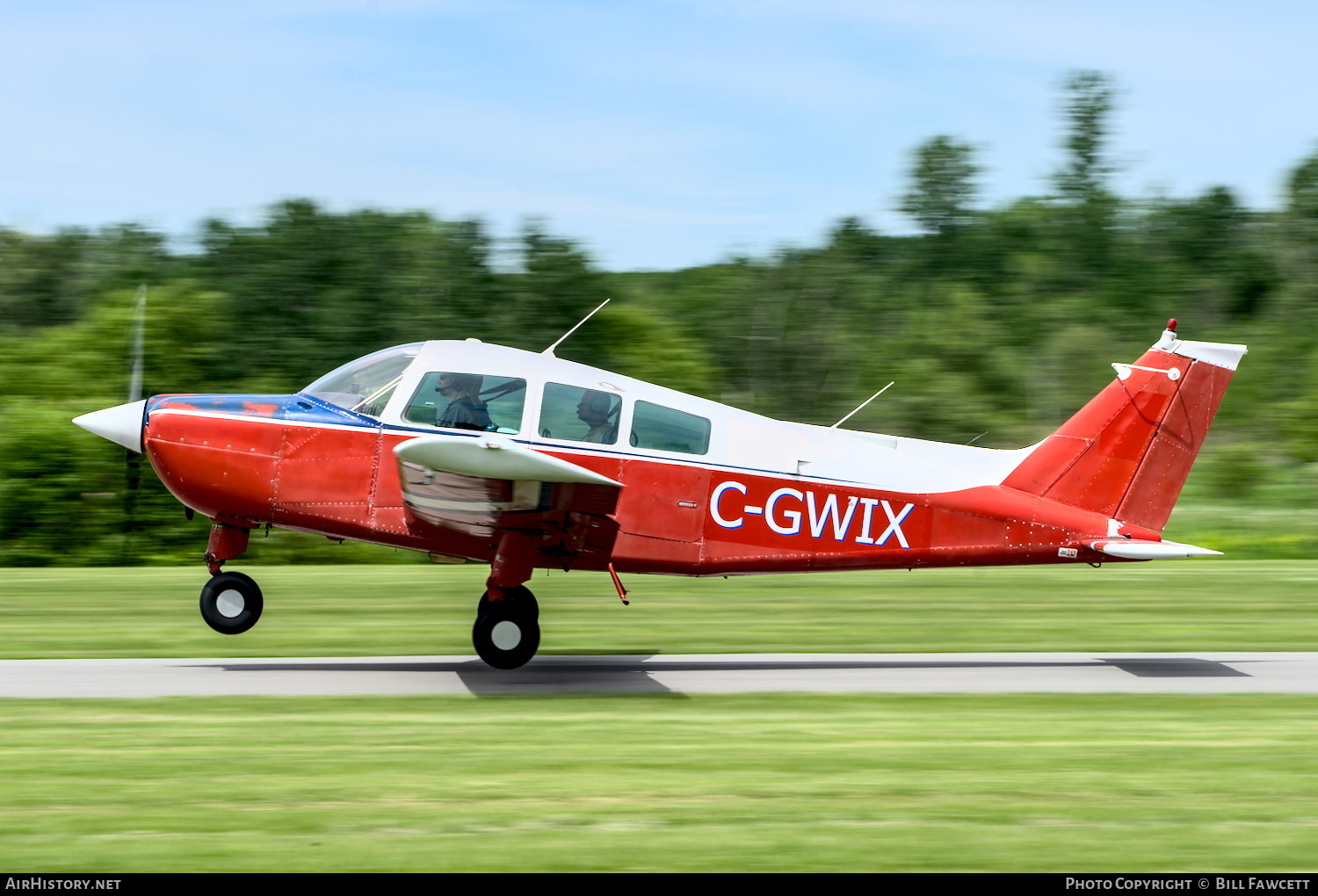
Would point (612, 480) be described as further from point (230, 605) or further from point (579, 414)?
point (230, 605)

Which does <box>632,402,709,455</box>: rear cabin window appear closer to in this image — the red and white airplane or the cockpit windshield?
the red and white airplane

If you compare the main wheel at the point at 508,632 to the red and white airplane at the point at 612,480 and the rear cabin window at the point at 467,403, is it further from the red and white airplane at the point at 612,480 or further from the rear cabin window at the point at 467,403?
the rear cabin window at the point at 467,403

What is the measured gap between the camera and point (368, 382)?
8516 millimetres

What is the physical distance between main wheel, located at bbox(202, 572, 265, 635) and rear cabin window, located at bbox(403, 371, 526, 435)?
1.70 m

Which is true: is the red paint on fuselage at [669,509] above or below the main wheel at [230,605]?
above

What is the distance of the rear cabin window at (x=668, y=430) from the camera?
8570 millimetres

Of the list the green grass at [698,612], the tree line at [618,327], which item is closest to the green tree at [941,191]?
the tree line at [618,327]

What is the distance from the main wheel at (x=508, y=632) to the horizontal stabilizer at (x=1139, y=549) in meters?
4.04

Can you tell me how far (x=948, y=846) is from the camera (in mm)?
4918

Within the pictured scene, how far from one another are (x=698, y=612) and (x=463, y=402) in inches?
172

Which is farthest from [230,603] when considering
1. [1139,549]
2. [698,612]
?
[1139,549]
